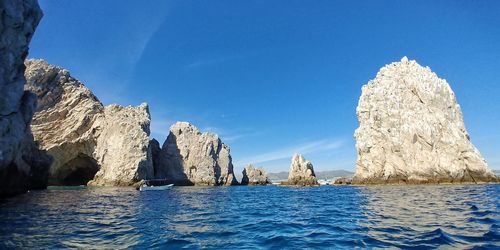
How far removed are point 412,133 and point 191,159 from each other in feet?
220

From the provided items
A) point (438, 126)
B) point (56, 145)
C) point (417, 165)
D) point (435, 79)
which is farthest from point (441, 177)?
point (56, 145)

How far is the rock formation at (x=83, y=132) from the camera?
84.0 metres

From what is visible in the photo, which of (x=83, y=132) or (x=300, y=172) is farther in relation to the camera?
(x=300, y=172)

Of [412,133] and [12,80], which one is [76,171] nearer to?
[12,80]

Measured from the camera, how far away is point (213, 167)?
377 feet

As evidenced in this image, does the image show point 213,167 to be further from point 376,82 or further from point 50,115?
point 376,82

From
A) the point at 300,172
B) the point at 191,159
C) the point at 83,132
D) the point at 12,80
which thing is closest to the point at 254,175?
the point at 191,159

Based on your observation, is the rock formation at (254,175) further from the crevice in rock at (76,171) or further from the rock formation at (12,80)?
the rock formation at (12,80)

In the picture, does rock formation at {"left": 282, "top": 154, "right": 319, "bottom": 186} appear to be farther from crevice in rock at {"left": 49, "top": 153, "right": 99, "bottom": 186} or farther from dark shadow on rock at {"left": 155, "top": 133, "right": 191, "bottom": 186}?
crevice in rock at {"left": 49, "top": 153, "right": 99, "bottom": 186}

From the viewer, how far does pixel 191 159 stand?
4392 inches

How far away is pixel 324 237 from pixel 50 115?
91.6m

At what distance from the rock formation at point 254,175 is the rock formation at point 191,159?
20.0 metres

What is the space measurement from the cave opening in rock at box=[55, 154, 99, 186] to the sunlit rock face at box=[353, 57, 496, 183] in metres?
76.0

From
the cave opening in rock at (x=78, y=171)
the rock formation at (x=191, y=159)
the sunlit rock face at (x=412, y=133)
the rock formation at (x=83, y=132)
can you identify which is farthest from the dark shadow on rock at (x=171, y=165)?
the sunlit rock face at (x=412, y=133)
